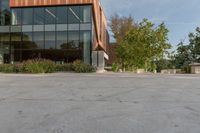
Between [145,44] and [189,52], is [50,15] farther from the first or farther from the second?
[189,52]

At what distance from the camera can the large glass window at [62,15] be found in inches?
1074

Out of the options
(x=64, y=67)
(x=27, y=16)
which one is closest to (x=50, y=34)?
(x=27, y=16)

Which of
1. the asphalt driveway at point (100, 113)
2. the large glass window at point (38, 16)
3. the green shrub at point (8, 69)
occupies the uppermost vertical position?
the large glass window at point (38, 16)

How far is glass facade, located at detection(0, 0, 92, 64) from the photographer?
2698 cm

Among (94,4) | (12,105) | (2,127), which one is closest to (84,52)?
(94,4)

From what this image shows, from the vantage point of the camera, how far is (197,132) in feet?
16.9

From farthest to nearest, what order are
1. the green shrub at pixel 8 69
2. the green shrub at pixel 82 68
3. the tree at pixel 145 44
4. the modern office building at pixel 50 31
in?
the tree at pixel 145 44
the modern office building at pixel 50 31
the green shrub at pixel 82 68
the green shrub at pixel 8 69

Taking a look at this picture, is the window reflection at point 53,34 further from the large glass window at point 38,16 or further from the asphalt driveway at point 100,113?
the asphalt driveway at point 100,113

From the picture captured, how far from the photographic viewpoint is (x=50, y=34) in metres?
27.2

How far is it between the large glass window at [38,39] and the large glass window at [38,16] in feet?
3.59

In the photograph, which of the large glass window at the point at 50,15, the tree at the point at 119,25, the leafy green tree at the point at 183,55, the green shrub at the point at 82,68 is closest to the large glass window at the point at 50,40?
the large glass window at the point at 50,15

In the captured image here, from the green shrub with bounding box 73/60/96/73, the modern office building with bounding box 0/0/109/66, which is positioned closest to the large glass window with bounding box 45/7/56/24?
the modern office building with bounding box 0/0/109/66

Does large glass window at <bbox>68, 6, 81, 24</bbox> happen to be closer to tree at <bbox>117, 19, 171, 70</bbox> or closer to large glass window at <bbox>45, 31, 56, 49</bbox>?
large glass window at <bbox>45, 31, 56, 49</bbox>

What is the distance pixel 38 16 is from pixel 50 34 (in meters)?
2.31
